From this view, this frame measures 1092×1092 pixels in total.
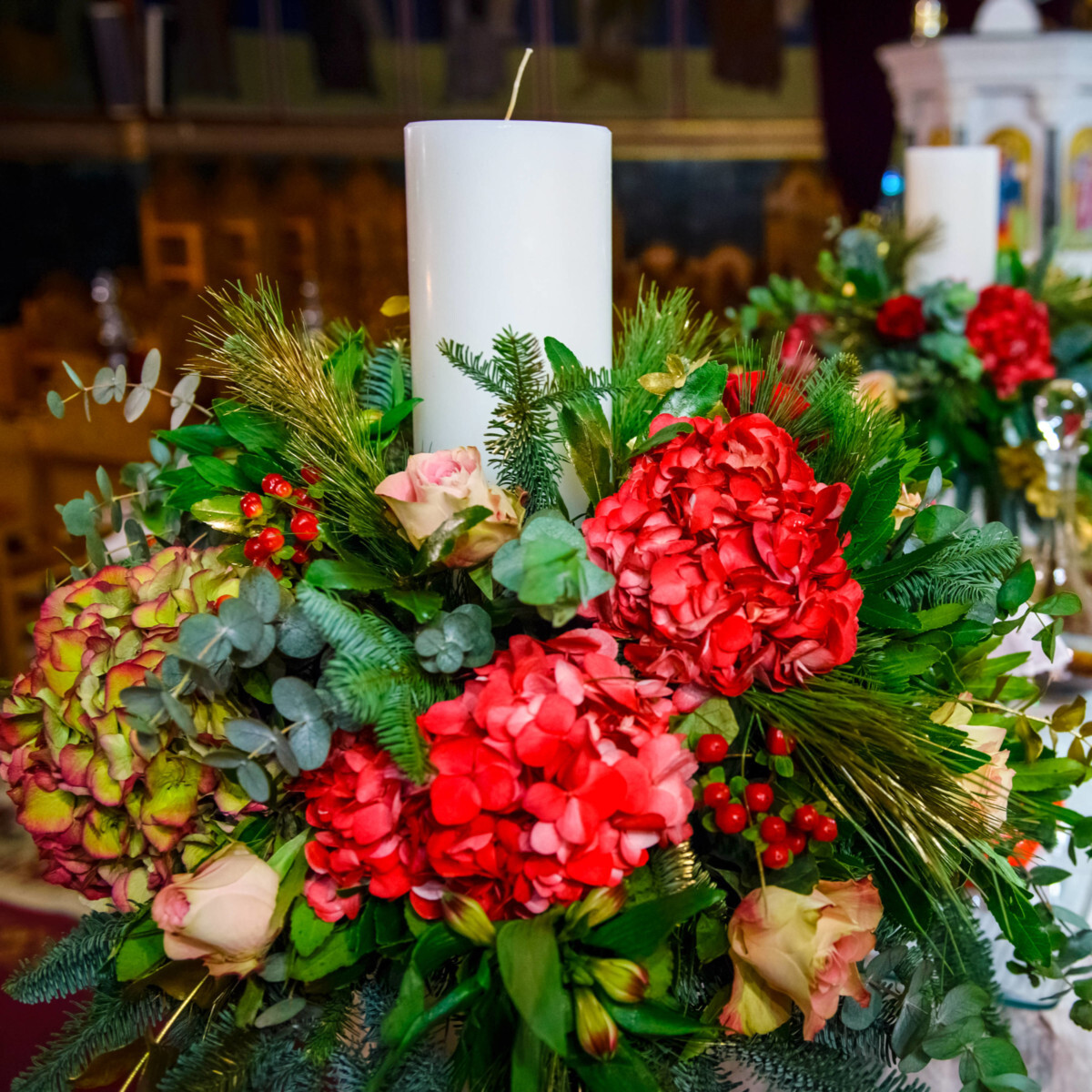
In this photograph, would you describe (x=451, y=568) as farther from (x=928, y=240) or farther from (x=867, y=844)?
(x=928, y=240)

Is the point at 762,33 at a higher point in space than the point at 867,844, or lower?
higher

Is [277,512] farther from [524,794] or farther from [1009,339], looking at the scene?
[1009,339]

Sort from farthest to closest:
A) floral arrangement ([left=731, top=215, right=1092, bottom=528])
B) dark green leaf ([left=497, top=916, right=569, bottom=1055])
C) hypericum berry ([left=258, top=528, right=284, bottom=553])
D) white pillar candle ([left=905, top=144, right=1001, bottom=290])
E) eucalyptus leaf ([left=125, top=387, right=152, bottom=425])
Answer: white pillar candle ([left=905, top=144, right=1001, bottom=290]) < floral arrangement ([left=731, top=215, right=1092, bottom=528]) < eucalyptus leaf ([left=125, top=387, right=152, bottom=425]) < hypericum berry ([left=258, top=528, right=284, bottom=553]) < dark green leaf ([left=497, top=916, right=569, bottom=1055])

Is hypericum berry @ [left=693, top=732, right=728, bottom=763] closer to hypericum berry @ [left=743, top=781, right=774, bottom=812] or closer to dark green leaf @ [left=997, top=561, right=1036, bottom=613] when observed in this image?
hypericum berry @ [left=743, top=781, right=774, bottom=812]

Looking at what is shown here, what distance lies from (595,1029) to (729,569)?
0.60ft

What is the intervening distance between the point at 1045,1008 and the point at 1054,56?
195cm

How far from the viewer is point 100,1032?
1.63ft

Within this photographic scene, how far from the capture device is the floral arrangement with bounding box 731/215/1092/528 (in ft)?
3.98

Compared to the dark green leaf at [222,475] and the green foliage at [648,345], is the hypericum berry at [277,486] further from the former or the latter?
the green foliage at [648,345]

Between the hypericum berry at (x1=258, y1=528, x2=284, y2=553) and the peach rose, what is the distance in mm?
304

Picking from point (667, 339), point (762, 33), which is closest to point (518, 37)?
point (762, 33)

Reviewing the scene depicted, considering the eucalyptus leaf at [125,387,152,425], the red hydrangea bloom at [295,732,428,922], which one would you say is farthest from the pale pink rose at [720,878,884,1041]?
the eucalyptus leaf at [125,387,152,425]

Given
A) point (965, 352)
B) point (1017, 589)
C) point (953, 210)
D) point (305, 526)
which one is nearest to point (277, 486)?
point (305, 526)

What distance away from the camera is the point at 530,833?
42 centimetres
